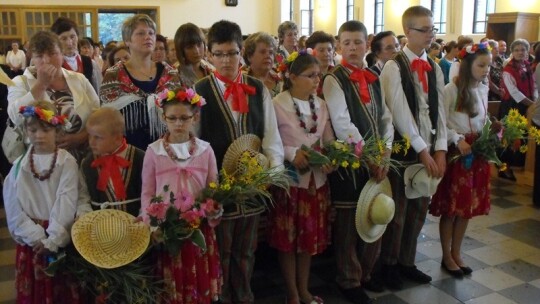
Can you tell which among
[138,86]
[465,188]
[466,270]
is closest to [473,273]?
[466,270]

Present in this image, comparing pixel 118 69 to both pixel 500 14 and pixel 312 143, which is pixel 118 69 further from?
pixel 500 14

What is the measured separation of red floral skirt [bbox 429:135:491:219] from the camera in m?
3.50

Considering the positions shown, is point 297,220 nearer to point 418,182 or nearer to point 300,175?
point 300,175

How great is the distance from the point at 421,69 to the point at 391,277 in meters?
1.31

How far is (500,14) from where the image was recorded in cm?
1070

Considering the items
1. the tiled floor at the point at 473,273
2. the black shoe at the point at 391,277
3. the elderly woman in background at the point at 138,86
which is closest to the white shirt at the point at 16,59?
the tiled floor at the point at 473,273

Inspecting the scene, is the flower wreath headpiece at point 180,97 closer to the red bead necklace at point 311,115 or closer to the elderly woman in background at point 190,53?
the red bead necklace at point 311,115

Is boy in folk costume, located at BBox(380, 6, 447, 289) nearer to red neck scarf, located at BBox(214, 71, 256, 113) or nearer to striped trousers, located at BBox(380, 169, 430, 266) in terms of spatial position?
striped trousers, located at BBox(380, 169, 430, 266)

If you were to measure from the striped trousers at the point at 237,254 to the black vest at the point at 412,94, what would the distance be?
43.5 inches

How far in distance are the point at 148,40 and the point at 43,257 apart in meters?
1.22

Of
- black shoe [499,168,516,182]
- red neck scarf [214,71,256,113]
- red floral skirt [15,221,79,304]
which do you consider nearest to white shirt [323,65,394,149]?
red neck scarf [214,71,256,113]

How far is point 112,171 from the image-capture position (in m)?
2.45

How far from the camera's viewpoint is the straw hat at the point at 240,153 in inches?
103

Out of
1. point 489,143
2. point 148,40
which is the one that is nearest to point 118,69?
point 148,40
